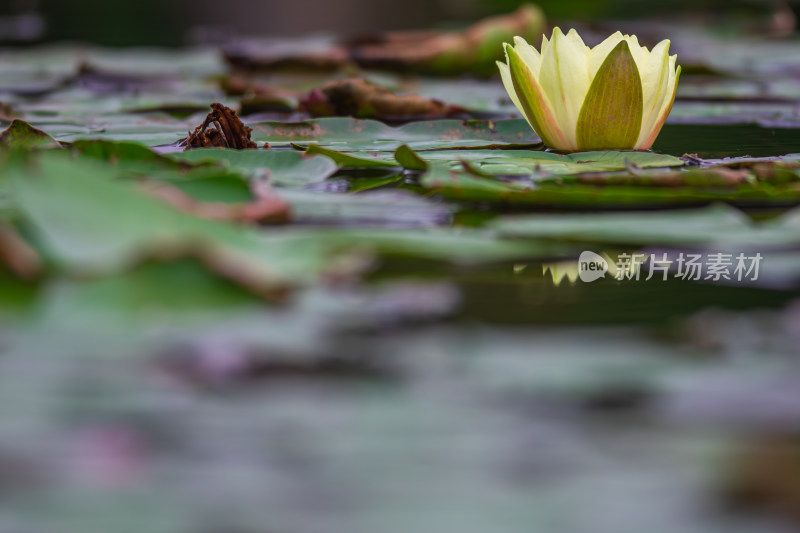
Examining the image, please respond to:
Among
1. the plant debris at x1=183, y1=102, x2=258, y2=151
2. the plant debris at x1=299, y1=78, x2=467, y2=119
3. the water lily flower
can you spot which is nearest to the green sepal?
the water lily flower

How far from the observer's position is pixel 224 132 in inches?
57.7

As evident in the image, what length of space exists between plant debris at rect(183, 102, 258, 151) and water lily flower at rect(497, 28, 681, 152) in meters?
0.41

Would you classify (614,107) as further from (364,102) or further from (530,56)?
(364,102)

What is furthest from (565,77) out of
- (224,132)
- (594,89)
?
(224,132)

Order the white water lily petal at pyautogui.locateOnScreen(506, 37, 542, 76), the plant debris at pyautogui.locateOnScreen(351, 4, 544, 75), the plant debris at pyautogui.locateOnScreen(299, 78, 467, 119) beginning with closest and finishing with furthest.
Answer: the white water lily petal at pyautogui.locateOnScreen(506, 37, 542, 76) → the plant debris at pyautogui.locateOnScreen(299, 78, 467, 119) → the plant debris at pyautogui.locateOnScreen(351, 4, 544, 75)

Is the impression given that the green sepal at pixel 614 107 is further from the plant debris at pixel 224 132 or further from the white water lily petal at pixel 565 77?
the plant debris at pixel 224 132

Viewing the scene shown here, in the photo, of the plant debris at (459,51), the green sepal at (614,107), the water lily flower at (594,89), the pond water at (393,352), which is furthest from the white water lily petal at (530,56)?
the plant debris at (459,51)

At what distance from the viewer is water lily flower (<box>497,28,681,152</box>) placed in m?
1.45

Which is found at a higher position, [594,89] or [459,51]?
[459,51]

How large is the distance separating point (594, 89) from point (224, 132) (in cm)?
53

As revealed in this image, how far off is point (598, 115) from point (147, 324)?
95 cm

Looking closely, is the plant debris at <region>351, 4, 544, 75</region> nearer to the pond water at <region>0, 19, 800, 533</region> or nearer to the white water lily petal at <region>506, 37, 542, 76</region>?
the white water lily petal at <region>506, 37, 542, 76</region>

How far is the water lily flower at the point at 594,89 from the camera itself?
1454mm

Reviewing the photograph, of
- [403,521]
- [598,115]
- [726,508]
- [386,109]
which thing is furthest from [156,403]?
[386,109]
